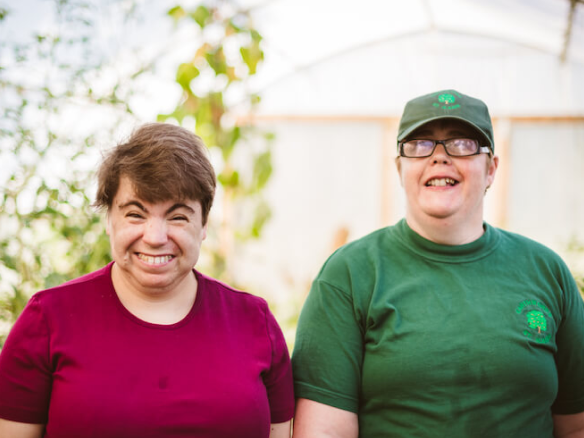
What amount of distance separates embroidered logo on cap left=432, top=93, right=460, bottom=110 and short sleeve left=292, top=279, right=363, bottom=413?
632mm

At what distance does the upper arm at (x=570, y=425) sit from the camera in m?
1.81

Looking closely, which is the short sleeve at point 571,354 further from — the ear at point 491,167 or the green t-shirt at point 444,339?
the ear at point 491,167

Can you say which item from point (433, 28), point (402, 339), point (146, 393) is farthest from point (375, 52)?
point (146, 393)

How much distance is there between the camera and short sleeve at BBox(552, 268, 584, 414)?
5.84 ft

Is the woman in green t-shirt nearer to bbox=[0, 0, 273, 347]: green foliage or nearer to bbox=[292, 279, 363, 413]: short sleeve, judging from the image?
bbox=[292, 279, 363, 413]: short sleeve

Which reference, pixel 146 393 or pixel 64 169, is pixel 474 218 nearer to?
pixel 146 393

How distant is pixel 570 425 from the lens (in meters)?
1.82

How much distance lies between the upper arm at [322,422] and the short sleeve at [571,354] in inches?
26.1

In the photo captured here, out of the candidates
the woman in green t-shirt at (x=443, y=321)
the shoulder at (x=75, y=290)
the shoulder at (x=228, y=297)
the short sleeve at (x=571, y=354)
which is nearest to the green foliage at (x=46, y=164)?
the shoulder at (x=75, y=290)

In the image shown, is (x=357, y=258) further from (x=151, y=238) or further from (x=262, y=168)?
(x=262, y=168)

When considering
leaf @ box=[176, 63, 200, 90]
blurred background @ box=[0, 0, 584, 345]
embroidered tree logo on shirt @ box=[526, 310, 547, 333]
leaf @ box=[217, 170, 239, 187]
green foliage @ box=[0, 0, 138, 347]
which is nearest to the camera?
embroidered tree logo on shirt @ box=[526, 310, 547, 333]

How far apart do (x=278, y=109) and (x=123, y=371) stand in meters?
5.04

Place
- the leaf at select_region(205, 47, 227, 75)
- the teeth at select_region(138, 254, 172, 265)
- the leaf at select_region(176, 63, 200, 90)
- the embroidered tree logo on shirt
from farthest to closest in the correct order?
the leaf at select_region(205, 47, 227, 75), the leaf at select_region(176, 63, 200, 90), the embroidered tree logo on shirt, the teeth at select_region(138, 254, 172, 265)

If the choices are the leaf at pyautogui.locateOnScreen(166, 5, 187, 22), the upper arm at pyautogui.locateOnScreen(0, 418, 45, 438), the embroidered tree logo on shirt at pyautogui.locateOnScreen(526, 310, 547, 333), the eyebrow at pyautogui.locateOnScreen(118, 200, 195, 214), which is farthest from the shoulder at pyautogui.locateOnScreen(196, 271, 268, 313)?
the leaf at pyautogui.locateOnScreen(166, 5, 187, 22)
